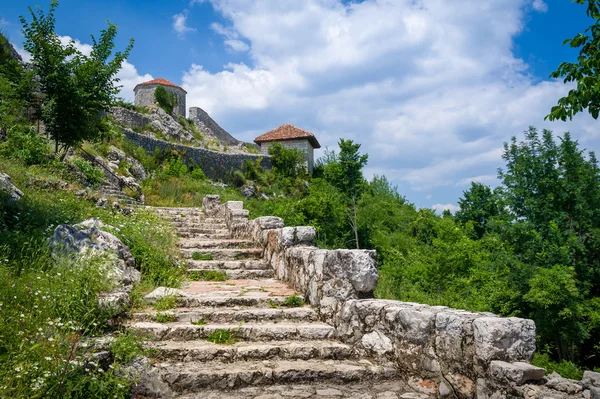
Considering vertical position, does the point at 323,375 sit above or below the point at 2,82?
below

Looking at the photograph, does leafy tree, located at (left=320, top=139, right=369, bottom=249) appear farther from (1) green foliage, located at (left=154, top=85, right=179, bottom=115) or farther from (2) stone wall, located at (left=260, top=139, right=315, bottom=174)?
(1) green foliage, located at (left=154, top=85, right=179, bottom=115)

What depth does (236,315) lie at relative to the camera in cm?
496

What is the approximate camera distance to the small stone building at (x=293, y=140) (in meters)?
38.0

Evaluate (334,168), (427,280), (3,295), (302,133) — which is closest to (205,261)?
(3,295)

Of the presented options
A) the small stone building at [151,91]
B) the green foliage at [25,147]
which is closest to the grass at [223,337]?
the green foliage at [25,147]

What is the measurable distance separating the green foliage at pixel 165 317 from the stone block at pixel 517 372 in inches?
134

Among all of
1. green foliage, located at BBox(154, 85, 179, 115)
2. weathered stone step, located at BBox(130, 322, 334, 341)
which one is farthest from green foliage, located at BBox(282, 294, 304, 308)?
green foliage, located at BBox(154, 85, 179, 115)

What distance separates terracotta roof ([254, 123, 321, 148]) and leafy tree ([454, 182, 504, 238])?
14.5 meters

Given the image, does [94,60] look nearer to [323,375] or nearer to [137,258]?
[137,258]

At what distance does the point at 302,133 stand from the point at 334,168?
9147mm

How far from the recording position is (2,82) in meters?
10.1

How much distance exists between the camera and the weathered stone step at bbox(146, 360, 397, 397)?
3623 mm

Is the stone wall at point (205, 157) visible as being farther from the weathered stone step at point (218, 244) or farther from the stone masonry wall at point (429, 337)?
the stone masonry wall at point (429, 337)

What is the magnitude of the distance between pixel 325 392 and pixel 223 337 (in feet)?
4.55
